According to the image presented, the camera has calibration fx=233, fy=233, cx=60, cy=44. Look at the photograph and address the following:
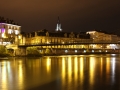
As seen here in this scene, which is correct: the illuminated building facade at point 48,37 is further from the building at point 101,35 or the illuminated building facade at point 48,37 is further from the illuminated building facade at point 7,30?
the building at point 101,35

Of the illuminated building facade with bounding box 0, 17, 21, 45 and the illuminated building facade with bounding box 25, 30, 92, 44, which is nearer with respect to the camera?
the illuminated building facade with bounding box 0, 17, 21, 45

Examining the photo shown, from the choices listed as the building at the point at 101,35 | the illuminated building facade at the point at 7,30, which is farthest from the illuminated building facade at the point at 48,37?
the building at the point at 101,35

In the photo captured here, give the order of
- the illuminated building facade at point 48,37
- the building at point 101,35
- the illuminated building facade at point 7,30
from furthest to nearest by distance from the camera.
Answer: the building at point 101,35 → the illuminated building facade at point 48,37 → the illuminated building facade at point 7,30

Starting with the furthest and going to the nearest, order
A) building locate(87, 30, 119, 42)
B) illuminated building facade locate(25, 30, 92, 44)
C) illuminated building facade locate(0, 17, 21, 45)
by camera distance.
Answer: building locate(87, 30, 119, 42)
illuminated building facade locate(25, 30, 92, 44)
illuminated building facade locate(0, 17, 21, 45)

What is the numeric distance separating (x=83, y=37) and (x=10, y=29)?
4192 cm

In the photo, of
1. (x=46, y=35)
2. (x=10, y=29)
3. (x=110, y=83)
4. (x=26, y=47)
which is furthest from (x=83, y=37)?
(x=110, y=83)

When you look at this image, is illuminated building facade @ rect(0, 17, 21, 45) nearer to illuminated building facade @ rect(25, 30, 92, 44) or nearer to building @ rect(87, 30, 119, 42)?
illuminated building facade @ rect(25, 30, 92, 44)

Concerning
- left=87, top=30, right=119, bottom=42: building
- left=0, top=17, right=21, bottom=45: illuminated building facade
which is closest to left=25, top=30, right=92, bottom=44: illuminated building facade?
left=0, top=17, right=21, bottom=45: illuminated building facade

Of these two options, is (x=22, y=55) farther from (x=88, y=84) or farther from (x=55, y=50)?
(x=88, y=84)

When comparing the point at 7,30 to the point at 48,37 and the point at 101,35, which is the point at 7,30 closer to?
the point at 48,37

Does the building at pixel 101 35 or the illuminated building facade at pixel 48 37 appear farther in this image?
the building at pixel 101 35

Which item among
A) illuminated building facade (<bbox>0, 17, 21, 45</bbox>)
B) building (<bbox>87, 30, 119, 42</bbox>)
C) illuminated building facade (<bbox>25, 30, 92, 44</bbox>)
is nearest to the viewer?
illuminated building facade (<bbox>0, 17, 21, 45</bbox>)

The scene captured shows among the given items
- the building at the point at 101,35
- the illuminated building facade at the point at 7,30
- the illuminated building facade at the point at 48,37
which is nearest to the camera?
the illuminated building facade at the point at 7,30

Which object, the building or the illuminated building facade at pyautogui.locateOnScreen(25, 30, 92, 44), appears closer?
the illuminated building facade at pyautogui.locateOnScreen(25, 30, 92, 44)
